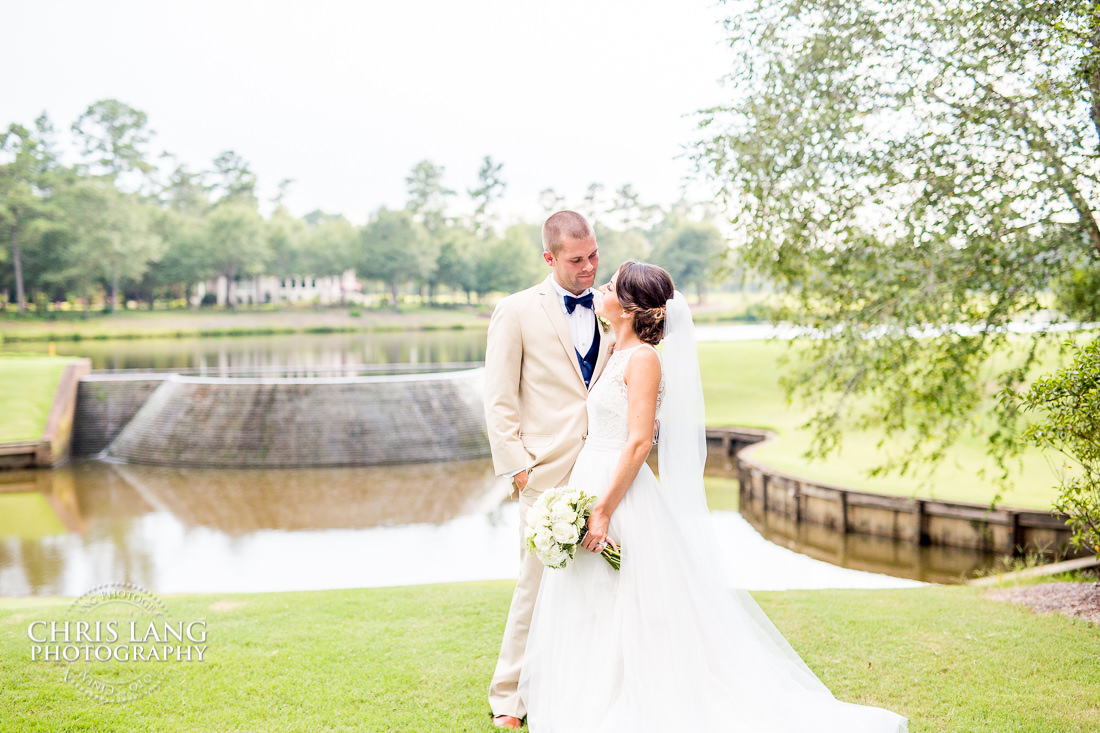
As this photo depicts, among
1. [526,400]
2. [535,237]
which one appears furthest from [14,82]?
[526,400]

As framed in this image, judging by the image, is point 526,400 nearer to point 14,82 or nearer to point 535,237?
point 14,82

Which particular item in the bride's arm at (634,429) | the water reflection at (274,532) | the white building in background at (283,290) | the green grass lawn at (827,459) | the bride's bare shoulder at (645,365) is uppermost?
the white building in background at (283,290)

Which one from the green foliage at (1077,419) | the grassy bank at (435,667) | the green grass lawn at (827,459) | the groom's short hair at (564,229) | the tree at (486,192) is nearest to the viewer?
the groom's short hair at (564,229)

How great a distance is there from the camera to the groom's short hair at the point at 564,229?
3818 millimetres

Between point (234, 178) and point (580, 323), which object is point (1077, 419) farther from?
point (234, 178)

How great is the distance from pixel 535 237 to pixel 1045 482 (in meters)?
75.4

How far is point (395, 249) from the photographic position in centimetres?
6600

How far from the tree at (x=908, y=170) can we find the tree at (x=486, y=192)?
80.6m

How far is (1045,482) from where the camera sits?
14.4m

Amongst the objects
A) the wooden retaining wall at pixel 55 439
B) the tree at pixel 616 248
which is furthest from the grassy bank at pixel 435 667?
the tree at pixel 616 248

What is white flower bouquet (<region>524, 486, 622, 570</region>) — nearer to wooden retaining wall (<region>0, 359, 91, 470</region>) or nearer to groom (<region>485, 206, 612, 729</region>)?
groom (<region>485, 206, 612, 729</region>)

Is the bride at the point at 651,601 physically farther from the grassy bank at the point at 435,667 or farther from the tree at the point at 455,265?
the tree at the point at 455,265

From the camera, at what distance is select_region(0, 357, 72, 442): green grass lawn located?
66.1 feet
